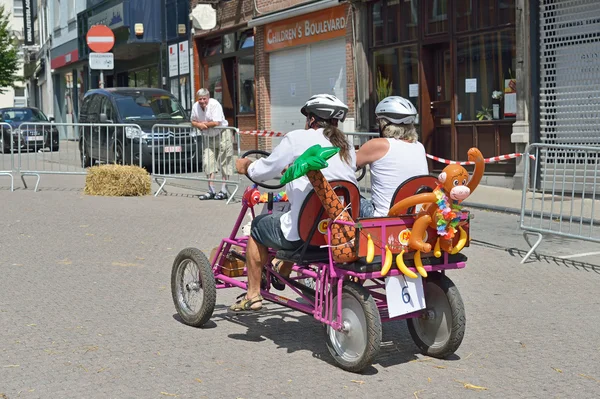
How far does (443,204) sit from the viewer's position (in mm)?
5289

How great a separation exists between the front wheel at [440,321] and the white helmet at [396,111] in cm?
103

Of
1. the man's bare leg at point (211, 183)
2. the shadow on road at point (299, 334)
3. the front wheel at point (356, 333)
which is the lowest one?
the shadow on road at point (299, 334)

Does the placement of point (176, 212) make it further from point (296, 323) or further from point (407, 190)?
point (407, 190)

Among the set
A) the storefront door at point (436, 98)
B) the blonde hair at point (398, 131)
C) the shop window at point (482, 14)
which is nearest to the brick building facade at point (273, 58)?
the storefront door at point (436, 98)

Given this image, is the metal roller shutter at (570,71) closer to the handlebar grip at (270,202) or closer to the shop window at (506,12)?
the shop window at (506,12)

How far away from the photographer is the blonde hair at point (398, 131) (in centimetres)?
606

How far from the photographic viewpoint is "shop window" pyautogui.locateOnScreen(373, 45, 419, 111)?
17.5 meters

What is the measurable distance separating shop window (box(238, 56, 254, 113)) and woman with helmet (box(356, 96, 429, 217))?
60.6 ft

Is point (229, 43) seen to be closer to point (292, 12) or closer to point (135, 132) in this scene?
point (292, 12)

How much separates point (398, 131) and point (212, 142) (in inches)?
365

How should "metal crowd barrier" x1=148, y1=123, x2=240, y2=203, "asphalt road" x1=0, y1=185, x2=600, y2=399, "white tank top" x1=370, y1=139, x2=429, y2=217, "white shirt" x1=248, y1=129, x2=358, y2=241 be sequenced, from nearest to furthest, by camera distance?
"asphalt road" x1=0, y1=185, x2=600, y2=399 < "white shirt" x1=248, y1=129, x2=358, y2=241 < "white tank top" x1=370, y1=139, x2=429, y2=217 < "metal crowd barrier" x1=148, y1=123, x2=240, y2=203

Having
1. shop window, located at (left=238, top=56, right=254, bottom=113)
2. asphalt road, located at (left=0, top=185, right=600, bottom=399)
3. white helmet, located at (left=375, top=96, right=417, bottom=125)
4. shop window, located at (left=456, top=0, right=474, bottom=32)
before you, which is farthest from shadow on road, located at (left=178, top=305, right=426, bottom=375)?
shop window, located at (left=238, top=56, right=254, bottom=113)

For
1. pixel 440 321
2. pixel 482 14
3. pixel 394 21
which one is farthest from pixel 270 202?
pixel 394 21

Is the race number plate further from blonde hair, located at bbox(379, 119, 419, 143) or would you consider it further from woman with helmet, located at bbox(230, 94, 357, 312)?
blonde hair, located at bbox(379, 119, 419, 143)
